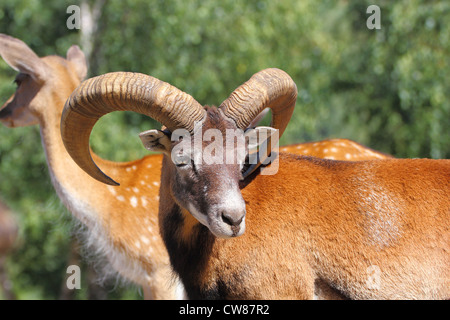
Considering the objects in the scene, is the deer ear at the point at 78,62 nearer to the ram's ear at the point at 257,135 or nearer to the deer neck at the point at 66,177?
the deer neck at the point at 66,177

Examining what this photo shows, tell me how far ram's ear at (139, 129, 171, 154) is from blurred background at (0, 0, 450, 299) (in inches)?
225

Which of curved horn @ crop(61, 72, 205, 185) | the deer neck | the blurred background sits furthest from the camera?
the blurred background

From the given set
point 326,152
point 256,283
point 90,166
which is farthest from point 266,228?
point 326,152

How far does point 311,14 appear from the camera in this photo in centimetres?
1455

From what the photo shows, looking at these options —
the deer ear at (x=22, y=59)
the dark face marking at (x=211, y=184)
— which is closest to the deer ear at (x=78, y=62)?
the deer ear at (x=22, y=59)

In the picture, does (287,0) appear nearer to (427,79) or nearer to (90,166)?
(427,79)

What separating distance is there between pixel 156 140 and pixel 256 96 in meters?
1.05

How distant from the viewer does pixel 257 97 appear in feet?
17.8

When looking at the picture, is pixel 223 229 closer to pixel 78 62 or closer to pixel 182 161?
pixel 182 161

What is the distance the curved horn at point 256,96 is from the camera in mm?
5359

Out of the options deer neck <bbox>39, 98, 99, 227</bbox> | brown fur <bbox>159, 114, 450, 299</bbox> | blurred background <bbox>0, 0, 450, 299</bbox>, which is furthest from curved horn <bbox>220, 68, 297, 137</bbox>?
blurred background <bbox>0, 0, 450, 299</bbox>

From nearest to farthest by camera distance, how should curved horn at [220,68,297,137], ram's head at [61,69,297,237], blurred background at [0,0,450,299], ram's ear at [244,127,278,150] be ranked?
ram's head at [61,69,297,237], curved horn at [220,68,297,137], ram's ear at [244,127,278,150], blurred background at [0,0,450,299]

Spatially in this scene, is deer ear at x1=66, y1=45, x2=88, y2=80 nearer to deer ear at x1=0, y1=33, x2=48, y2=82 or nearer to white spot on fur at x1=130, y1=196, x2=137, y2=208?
deer ear at x1=0, y1=33, x2=48, y2=82

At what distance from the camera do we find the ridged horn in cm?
536
